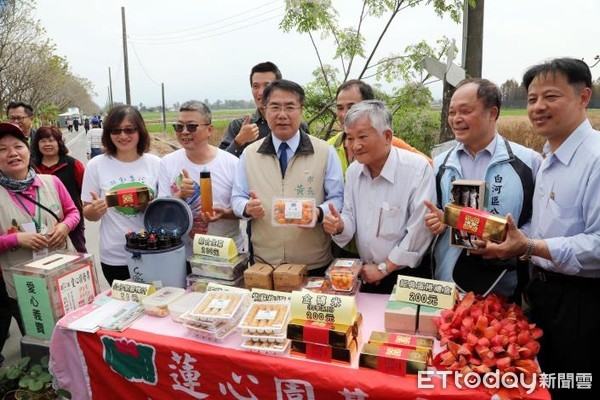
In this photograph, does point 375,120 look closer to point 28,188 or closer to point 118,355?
point 118,355

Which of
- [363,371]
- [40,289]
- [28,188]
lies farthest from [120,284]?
[363,371]

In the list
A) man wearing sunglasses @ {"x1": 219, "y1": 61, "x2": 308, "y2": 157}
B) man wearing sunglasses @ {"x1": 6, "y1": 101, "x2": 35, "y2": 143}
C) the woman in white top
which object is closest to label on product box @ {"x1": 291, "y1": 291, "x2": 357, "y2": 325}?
the woman in white top

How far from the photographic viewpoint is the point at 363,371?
164 cm

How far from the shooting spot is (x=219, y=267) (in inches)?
92.1

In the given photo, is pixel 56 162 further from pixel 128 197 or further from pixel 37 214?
pixel 128 197

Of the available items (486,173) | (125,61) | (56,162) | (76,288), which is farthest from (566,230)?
(125,61)

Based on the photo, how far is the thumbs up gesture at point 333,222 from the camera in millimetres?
2309

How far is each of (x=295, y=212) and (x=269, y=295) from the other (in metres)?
0.49

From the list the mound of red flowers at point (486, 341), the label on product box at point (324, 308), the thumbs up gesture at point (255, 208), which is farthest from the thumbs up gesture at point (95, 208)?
the mound of red flowers at point (486, 341)

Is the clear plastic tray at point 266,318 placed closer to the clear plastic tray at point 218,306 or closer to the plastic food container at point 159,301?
the clear plastic tray at point 218,306

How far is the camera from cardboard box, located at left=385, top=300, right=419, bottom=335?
1.85m

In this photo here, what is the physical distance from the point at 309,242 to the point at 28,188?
6.75 ft

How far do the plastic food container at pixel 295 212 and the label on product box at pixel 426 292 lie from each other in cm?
62

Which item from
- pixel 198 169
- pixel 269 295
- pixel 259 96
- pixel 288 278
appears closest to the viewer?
pixel 269 295
